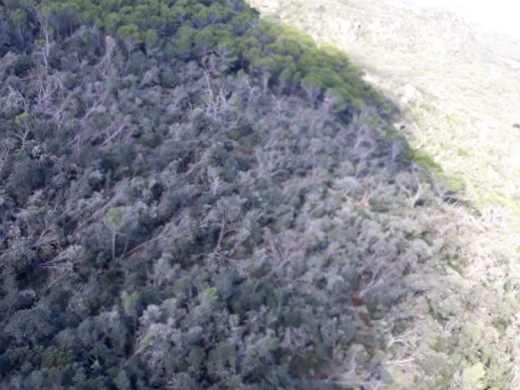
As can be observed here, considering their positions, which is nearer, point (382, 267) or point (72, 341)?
point (72, 341)

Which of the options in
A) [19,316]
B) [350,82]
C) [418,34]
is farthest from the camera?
[418,34]

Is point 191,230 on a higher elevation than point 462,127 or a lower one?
higher

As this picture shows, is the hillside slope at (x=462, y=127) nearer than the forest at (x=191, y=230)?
No

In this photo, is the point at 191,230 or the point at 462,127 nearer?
the point at 191,230

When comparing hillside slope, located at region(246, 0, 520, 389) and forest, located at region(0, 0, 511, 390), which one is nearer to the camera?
forest, located at region(0, 0, 511, 390)

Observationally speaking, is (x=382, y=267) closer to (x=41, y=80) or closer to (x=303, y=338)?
(x=303, y=338)

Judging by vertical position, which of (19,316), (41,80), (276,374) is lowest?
(276,374)

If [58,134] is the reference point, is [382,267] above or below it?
below

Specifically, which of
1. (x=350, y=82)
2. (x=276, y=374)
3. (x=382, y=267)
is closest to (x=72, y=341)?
(x=276, y=374)
